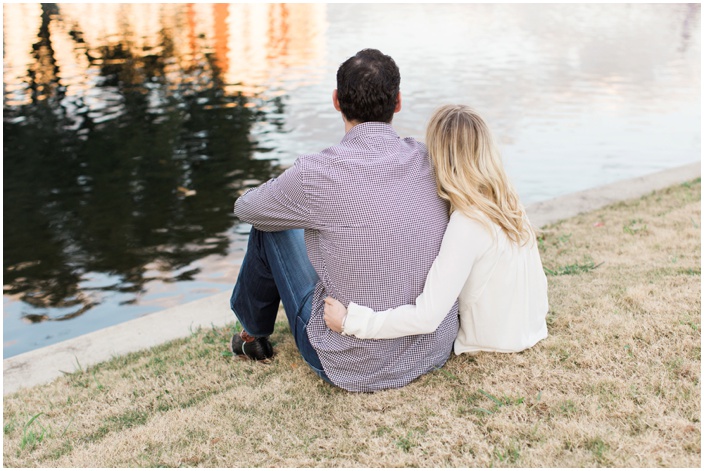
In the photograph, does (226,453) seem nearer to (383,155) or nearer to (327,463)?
(327,463)

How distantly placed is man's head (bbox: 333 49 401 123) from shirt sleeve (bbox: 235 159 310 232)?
1.03 ft

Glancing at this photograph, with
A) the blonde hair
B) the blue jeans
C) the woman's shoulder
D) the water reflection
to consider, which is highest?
the blonde hair

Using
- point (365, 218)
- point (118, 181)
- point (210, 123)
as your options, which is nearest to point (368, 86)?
point (365, 218)

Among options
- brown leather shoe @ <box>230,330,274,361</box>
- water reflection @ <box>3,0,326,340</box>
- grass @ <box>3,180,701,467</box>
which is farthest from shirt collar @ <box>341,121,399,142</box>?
water reflection @ <box>3,0,326,340</box>

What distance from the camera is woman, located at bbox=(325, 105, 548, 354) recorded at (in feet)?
9.40

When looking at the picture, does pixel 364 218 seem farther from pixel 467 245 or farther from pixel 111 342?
pixel 111 342

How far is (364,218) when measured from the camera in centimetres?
282

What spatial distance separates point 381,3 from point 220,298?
26.6 m

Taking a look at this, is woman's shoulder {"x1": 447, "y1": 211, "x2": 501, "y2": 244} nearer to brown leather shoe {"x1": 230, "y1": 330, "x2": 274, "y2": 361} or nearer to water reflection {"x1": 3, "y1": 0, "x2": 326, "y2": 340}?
brown leather shoe {"x1": 230, "y1": 330, "x2": 274, "y2": 361}

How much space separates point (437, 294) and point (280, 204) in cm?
69

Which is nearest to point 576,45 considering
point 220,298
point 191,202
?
point 191,202

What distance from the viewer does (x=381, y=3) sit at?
29859 mm

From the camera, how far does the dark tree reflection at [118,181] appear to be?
6164 mm

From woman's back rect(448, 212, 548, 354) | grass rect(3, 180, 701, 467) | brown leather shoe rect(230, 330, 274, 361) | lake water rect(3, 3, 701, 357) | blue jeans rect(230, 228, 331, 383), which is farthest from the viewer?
lake water rect(3, 3, 701, 357)
